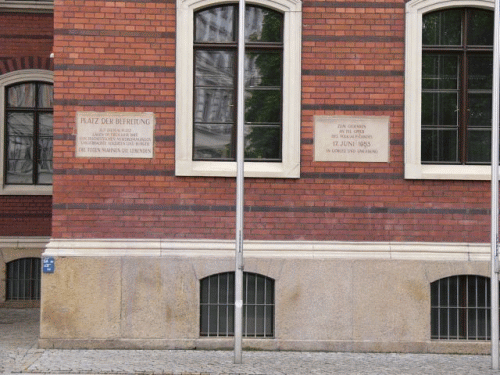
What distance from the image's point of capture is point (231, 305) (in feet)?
39.5

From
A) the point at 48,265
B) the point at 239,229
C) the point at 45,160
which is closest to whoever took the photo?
the point at 239,229

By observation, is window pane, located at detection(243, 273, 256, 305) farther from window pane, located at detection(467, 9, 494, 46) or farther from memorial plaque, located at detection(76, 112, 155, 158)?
window pane, located at detection(467, 9, 494, 46)

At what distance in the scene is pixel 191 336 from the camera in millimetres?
11883

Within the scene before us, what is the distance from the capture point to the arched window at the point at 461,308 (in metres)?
12.0

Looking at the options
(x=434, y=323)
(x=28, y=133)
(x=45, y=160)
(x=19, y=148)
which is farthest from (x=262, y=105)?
(x=19, y=148)

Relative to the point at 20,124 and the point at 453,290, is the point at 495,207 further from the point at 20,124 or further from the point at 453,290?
the point at 20,124

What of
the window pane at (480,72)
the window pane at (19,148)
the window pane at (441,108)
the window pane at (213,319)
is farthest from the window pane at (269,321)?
the window pane at (19,148)

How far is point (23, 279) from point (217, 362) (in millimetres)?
6859

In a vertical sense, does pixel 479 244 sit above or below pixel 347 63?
below

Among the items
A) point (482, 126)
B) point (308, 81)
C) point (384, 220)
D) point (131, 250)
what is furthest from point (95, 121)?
point (482, 126)

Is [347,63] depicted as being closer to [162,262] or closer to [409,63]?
[409,63]

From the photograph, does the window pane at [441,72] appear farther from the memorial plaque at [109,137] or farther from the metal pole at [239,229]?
the memorial plaque at [109,137]

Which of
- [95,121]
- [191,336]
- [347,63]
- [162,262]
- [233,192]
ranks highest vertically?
[347,63]

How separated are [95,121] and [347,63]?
11.5 feet
